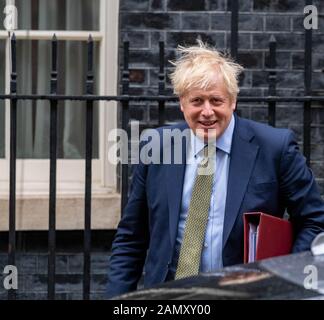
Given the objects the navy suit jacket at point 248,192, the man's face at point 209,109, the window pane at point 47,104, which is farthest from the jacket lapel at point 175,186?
the window pane at point 47,104

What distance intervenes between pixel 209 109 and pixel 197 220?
400 mm

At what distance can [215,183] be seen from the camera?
13.2 ft

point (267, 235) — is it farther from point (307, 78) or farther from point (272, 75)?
point (307, 78)

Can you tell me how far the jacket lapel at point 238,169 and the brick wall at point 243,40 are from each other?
88.1 inches

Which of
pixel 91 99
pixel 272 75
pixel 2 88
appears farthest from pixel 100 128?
pixel 272 75

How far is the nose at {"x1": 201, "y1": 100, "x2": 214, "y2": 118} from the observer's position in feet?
12.9

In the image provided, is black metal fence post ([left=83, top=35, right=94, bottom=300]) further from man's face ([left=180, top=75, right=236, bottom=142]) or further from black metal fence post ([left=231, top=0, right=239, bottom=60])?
man's face ([left=180, top=75, right=236, bottom=142])

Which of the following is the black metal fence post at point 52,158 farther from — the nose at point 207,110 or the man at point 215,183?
the nose at point 207,110

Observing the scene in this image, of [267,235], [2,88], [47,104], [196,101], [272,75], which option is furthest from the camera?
[47,104]

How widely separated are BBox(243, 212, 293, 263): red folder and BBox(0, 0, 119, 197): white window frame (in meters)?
2.60

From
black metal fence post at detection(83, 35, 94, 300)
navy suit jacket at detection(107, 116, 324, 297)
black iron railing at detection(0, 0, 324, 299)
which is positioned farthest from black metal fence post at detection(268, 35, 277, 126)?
navy suit jacket at detection(107, 116, 324, 297)

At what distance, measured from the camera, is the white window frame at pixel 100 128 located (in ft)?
21.2
